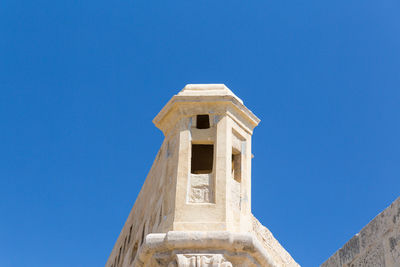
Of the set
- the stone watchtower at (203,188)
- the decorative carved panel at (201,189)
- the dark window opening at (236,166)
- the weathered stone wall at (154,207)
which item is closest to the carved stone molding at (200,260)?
the stone watchtower at (203,188)

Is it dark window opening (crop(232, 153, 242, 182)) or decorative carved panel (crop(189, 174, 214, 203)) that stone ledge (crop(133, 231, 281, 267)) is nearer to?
decorative carved panel (crop(189, 174, 214, 203))

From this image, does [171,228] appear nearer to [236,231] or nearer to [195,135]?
[236,231]

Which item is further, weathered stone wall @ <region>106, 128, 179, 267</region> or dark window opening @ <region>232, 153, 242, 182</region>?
dark window opening @ <region>232, 153, 242, 182</region>

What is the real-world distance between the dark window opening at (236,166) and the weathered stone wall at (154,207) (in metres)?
0.81

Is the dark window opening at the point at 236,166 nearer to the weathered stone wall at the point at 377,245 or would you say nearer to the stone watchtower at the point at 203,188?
the stone watchtower at the point at 203,188

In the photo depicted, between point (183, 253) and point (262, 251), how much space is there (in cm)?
97

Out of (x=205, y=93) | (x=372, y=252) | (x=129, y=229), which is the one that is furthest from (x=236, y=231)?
(x=129, y=229)

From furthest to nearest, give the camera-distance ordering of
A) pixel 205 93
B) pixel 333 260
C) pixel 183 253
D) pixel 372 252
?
1. pixel 205 93
2. pixel 183 253
3. pixel 333 260
4. pixel 372 252

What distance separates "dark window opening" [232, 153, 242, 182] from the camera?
8062 millimetres

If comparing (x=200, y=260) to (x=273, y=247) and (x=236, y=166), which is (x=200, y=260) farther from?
(x=273, y=247)

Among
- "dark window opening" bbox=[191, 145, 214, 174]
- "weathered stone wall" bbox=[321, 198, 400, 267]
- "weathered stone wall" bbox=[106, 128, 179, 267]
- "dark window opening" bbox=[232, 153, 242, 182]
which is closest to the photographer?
"weathered stone wall" bbox=[321, 198, 400, 267]

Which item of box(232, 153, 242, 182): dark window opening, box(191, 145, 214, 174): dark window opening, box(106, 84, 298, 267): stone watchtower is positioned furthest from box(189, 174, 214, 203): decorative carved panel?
box(191, 145, 214, 174): dark window opening

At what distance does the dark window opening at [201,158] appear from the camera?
8.98m

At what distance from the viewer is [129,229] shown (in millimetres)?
12164
